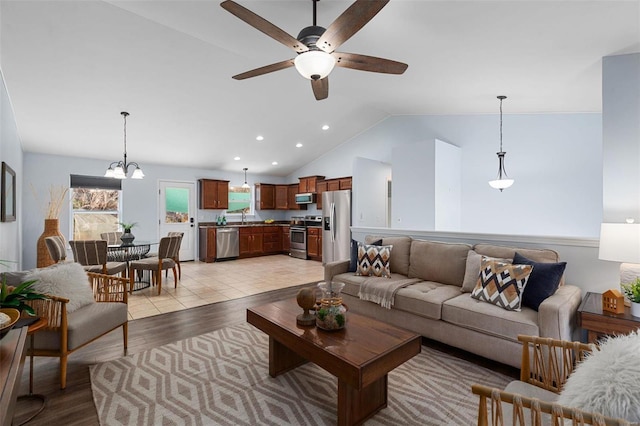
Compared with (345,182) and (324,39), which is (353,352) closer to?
(324,39)

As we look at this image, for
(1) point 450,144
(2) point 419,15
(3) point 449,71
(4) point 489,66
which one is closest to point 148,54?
(2) point 419,15

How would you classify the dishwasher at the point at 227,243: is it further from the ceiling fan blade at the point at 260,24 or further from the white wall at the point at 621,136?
the white wall at the point at 621,136

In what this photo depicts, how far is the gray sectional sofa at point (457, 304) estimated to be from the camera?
2.29m

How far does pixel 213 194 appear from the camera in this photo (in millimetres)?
7934

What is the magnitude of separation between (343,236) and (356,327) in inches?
188

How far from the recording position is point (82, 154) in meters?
6.08

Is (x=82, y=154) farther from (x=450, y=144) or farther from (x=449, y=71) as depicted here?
(x=450, y=144)

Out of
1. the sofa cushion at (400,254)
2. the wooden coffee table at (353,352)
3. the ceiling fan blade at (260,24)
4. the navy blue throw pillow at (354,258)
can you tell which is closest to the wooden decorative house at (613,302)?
the wooden coffee table at (353,352)

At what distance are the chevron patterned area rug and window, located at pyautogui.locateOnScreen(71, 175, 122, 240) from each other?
500 centimetres

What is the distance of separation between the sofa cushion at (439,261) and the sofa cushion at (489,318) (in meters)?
0.48

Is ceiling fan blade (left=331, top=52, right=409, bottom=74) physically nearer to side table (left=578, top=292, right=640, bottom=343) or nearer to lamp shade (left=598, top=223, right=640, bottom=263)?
lamp shade (left=598, top=223, right=640, bottom=263)

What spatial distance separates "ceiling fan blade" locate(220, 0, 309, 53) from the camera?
1.73 meters

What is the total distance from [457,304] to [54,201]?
7049 millimetres

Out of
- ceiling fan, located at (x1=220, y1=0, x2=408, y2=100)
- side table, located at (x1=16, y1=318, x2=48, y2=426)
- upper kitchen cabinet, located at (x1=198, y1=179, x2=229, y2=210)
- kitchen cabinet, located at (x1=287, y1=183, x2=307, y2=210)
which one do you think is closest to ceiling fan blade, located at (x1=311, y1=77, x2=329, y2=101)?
ceiling fan, located at (x1=220, y1=0, x2=408, y2=100)
